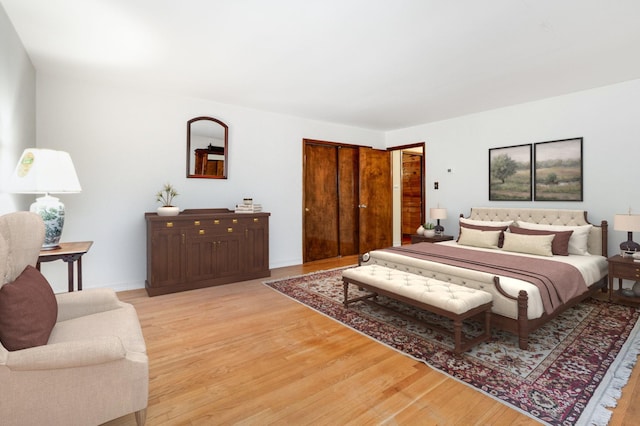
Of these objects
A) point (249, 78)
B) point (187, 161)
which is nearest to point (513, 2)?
point (249, 78)

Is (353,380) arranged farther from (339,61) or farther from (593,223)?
(593,223)

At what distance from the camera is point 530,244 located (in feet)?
12.8

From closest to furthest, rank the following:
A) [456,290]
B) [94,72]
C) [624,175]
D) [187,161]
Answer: [456,290] → [94,72] → [624,175] → [187,161]

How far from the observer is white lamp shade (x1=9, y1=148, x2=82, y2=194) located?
2496 mm

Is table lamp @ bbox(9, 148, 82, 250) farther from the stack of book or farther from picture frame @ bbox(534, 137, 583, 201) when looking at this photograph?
picture frame @ bbox(534, 137, 583, 201)

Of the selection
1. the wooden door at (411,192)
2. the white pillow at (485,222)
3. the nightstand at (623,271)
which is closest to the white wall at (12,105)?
the white pillow at (485,222)

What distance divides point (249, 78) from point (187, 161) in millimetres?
1592

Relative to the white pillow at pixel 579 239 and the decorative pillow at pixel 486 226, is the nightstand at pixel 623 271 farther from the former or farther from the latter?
the decorative pillow at pixel 486 226

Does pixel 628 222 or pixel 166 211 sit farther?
pixel 166 211

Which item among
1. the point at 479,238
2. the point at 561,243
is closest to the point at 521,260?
the point at 561,243

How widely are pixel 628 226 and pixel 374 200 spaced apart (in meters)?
3.95

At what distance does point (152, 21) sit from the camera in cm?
257

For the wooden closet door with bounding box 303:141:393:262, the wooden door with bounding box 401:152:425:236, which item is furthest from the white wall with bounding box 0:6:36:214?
the wooden door with bounding box 401:152:425:236

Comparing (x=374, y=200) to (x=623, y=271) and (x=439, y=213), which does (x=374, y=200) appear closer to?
(x=439, y=213)
